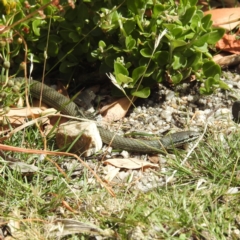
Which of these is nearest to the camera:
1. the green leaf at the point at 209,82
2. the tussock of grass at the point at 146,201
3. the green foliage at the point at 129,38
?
the tussock of grass at the point at 146,201

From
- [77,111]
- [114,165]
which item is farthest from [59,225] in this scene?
[77,111]

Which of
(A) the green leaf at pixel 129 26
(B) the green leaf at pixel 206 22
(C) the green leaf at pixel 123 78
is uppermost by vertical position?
(A) the green leaf at pixel 129 26

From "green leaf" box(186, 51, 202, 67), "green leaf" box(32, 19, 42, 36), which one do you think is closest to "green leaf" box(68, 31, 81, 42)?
"green leaf" box(32, 19, 42, 36)

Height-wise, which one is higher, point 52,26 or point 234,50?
point 52,26

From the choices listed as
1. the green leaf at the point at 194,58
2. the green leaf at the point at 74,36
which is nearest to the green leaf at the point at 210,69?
the green leaf at the point at 194,58

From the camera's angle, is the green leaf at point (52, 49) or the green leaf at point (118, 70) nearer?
the green leaf at point (118, 70)

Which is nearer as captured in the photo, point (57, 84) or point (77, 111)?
point (77, 111)

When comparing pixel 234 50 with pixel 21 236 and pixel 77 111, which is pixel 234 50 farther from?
pixel 21 236

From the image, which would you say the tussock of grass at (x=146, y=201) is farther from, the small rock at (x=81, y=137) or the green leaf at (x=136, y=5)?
the green leaf at (x=136, y=5)
